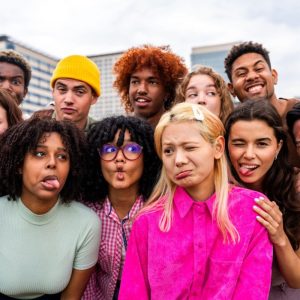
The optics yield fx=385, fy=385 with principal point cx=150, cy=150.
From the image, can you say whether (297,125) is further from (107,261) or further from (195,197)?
(107,261)

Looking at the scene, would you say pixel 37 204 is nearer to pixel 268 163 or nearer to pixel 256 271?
pixel 256 271

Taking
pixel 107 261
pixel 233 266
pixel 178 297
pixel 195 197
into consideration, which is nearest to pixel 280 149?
pixel 195 197

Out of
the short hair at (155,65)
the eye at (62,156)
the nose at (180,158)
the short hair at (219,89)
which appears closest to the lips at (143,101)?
the short hair at (155,65)

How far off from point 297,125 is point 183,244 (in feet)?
5.68

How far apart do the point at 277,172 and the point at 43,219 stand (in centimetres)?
184

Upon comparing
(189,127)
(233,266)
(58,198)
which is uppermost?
(189,127)

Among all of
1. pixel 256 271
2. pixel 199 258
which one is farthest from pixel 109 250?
pixel 256 271

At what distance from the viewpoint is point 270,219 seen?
2494 mm

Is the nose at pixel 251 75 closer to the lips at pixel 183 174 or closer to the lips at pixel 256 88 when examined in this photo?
the lips at pixel 256 88

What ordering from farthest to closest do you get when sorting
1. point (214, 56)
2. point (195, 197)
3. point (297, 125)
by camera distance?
point (214, 56), point (297, 125), point (195, 197)

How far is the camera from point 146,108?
4.89m

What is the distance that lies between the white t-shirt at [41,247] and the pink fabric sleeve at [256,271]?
1140 millimetres

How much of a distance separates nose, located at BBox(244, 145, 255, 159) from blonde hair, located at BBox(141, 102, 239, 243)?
282 mm

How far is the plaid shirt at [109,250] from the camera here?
3029 mm
